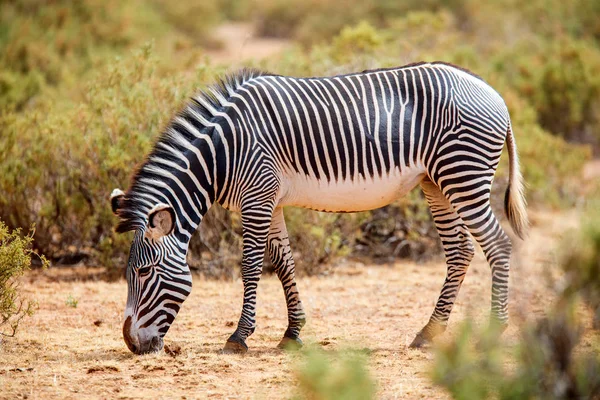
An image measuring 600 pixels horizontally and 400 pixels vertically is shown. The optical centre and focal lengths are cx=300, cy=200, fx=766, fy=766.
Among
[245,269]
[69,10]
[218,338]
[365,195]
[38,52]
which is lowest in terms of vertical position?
[218,338]

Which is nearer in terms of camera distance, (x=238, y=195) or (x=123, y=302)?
(x=238, y=195)

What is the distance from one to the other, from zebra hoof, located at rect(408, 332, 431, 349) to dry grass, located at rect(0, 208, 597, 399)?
0.10m

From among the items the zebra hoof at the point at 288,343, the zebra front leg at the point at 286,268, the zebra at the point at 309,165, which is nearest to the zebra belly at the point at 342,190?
the zebra at the point at 309,165

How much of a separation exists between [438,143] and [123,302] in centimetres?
370

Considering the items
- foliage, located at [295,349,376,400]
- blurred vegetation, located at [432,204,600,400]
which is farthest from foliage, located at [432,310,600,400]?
foliage, located at [295,349,376,400]

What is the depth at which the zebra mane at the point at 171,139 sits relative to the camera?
19.3 feet

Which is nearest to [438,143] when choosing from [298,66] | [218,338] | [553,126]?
[218,338]

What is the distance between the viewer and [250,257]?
617 centimetres

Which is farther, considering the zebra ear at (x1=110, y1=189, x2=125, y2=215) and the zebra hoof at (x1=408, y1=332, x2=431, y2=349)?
the zebra hoof at (x1=408, y1=332, x2=431, y2=349)

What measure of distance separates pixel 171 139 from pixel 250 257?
115 cm

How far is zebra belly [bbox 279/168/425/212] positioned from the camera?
253 inches

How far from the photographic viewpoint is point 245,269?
623cm

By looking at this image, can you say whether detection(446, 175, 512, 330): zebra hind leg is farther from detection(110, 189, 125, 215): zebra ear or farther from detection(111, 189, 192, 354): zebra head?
detection(110, 189, 125, 215): zebra ear

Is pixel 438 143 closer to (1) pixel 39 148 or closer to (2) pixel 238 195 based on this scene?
(2) pixel 238 195
